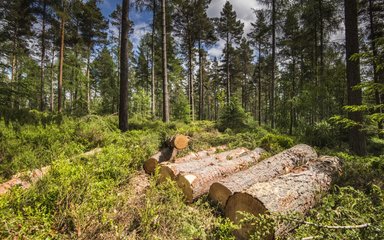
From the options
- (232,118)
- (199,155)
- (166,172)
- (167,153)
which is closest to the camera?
(166,172)

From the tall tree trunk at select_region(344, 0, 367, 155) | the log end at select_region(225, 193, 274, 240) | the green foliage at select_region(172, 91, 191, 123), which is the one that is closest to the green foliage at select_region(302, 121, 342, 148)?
the tall tree trunk at select_region(344, 0, 367, 155)

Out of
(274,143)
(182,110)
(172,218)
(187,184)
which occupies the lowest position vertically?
(172,218)

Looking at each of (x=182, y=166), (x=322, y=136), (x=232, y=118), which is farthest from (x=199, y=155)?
(x=322, y=136)

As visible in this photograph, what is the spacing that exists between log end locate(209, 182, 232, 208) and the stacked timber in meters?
1.91

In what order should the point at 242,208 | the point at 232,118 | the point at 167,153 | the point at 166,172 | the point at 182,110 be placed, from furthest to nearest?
the point at 182,110
the point at 232,118
the point at 167,153
the point at 166,172
the point at 242,208

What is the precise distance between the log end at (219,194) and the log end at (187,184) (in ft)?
1.37

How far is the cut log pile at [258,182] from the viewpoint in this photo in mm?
3170

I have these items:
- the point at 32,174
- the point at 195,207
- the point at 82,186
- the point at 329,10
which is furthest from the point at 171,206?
the point at 329,10

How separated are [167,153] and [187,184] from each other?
2057 millimetres

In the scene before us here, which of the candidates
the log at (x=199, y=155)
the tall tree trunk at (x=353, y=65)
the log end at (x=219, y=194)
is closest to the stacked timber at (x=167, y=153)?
the log at (x=199, y=155)

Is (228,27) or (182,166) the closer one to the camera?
(182,166)

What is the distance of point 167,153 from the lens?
6098mm

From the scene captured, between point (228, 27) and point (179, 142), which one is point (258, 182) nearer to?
point (179, 142)

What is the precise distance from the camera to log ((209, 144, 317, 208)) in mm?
3896
